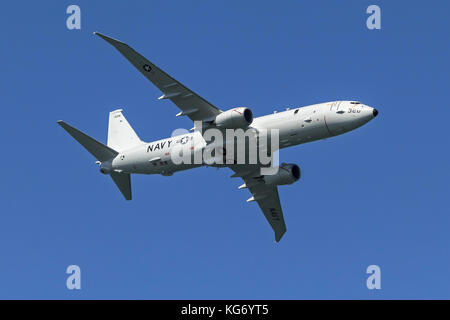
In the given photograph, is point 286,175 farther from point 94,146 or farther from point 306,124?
point 94,146

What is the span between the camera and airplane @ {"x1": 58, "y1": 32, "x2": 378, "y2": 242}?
5844cm

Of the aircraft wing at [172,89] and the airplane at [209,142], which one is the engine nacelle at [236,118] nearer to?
the airplane at [209,142]

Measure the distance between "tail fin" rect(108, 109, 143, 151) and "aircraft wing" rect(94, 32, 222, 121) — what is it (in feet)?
29.7

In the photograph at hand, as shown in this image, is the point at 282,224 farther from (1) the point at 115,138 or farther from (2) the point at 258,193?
(1) the point at 115,138

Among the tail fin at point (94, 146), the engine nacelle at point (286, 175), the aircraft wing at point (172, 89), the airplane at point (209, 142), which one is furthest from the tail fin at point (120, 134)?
the engine nacelle at point (286, 175)

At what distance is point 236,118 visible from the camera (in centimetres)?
5859

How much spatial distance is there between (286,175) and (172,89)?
41.5 feet

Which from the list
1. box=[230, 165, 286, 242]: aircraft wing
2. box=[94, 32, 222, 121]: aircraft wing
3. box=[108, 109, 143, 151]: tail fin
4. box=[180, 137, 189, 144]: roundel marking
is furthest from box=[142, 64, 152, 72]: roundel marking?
box=[230, 165, 286, 242]: aircraft wing

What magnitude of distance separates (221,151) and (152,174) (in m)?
7.17

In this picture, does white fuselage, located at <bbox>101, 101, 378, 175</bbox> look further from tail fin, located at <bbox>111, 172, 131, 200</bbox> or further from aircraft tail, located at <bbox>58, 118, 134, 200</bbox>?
tail fin, located at <bbox>111, 172, 131, 200</bbox>

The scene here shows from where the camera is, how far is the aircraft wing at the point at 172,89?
57.0m

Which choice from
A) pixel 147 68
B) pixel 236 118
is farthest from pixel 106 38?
pixel 236 118
